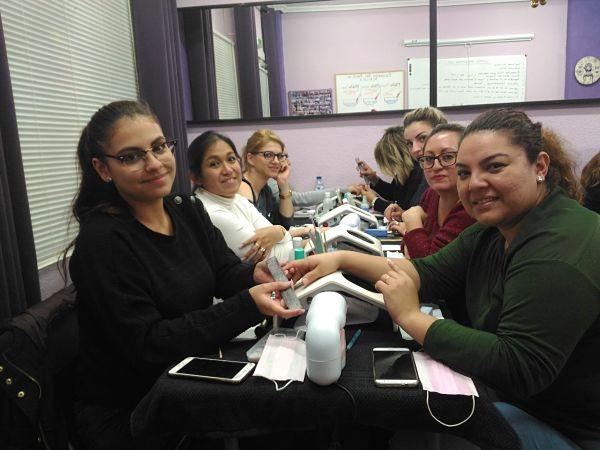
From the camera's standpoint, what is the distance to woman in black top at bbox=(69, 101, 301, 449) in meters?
1.11

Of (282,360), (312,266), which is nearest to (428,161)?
(312,266)

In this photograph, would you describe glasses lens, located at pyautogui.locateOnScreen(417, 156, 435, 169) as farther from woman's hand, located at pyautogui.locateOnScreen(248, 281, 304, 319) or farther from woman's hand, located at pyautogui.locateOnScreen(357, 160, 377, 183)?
woman's hand, located at pyautogui.locateOnScreen(357, 160, 377, 183)

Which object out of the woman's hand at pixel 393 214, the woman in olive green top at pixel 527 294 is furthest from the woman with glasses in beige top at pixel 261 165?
the woman in olive green top at pixel 527 294

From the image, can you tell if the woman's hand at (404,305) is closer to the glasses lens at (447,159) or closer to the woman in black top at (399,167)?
the glasses lens at (447,159)

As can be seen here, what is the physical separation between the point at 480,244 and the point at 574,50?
4826 mm

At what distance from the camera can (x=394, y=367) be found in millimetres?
974

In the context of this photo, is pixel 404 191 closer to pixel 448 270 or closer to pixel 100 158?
pixel 448 270

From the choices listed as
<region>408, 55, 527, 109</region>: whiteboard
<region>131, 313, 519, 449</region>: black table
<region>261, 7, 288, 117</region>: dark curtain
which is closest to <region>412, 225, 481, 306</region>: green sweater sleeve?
<region>131, 313, 519, 449</region>: black table

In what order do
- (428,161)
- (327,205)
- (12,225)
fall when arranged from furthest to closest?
(327,205)
(428,161)
(12,225)

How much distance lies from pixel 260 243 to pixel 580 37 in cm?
462

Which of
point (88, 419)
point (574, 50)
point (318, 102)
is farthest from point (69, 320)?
point (574, 50)

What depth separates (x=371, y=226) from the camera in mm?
2590

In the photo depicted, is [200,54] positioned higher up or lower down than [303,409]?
higher up

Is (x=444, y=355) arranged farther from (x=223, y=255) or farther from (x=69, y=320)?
(x=69, y=320)
